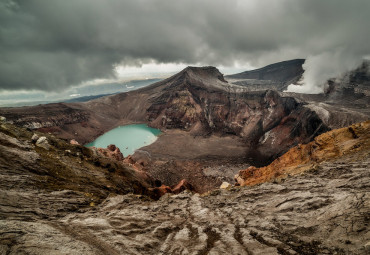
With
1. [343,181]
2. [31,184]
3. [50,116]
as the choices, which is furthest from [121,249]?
[50,116]

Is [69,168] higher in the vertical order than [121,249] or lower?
higher

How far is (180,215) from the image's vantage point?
1455 centimetres

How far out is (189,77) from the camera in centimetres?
12788

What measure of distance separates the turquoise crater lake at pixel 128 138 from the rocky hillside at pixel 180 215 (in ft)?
195

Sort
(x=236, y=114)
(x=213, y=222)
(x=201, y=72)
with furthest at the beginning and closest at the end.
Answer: (x=201, y=72), (x=236, y=114), (x=213, y=222)

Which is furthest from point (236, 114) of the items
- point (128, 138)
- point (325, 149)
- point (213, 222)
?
point (213, 222)

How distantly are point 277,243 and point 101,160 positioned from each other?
80.5 feet

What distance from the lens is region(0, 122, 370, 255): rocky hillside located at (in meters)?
7.86

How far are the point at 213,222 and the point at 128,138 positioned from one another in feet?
294

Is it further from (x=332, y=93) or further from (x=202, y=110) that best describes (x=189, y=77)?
(x=332, y=93)

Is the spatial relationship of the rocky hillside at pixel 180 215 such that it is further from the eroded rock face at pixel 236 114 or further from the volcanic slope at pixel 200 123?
the eroded rock face at pixel 236 114

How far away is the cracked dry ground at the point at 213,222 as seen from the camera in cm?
761

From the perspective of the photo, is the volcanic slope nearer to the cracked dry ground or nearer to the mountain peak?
the mountain peak

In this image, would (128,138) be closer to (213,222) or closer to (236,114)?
(236,114)
